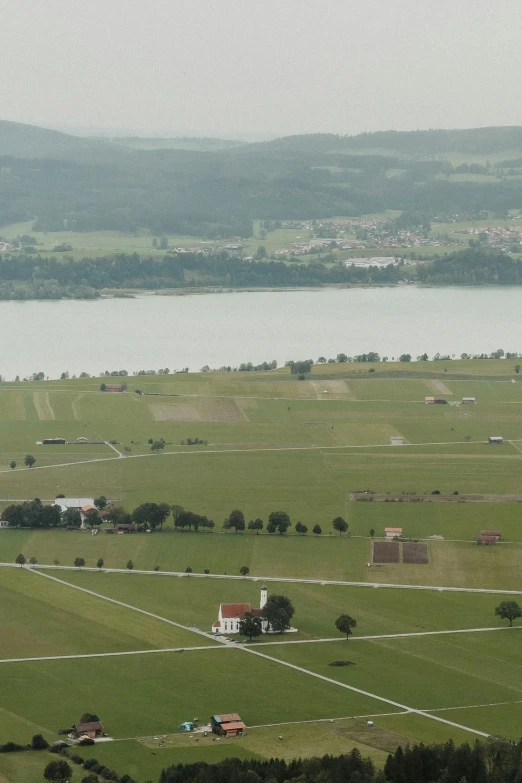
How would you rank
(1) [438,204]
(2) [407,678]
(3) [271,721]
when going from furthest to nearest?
(1) [438,204]
(2) [407,678]
(3) [271,721]

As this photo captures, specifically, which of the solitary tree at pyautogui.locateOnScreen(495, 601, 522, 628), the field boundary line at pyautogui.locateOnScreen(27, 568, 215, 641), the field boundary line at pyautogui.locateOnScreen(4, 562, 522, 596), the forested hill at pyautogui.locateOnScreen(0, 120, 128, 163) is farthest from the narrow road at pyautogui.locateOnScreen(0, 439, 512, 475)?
the forested hill at pyautogui.locateOnScreen(0, 120, 128, 163)

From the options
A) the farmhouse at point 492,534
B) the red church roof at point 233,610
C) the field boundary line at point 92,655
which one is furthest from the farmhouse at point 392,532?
the field boundary line at point 92,655

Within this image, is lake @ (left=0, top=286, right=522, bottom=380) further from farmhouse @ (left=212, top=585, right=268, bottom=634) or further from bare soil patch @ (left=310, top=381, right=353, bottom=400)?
farmhouse @ (left=212, top=585, right=268, bottom=634)

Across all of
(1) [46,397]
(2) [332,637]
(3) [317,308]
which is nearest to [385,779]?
(2) [332,637]

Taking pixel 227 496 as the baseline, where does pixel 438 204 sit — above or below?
above

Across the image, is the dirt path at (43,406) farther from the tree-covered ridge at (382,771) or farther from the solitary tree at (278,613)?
the tree-covered ridge at (382,771)

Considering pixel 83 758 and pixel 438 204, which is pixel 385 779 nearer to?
pixel 83 758
